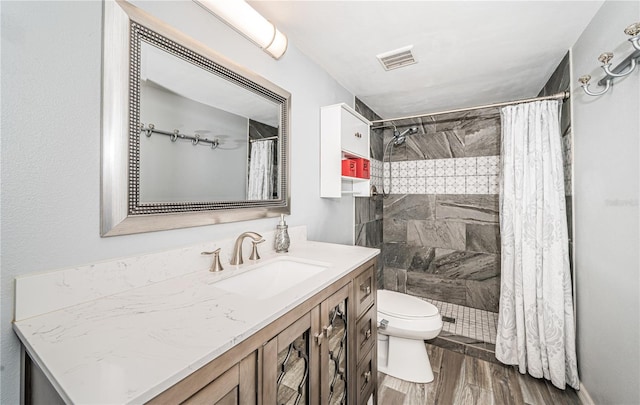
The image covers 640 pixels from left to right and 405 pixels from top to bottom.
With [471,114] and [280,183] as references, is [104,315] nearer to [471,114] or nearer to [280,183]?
[280,183]

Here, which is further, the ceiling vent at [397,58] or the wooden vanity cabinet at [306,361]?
the ceiling vent at [397,58]

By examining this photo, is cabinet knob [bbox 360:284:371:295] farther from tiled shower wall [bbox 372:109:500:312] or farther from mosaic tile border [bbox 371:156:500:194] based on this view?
tiled shower wall [bbox 372:109:500:312]

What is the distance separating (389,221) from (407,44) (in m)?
2.08

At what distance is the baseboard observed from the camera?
154 cm

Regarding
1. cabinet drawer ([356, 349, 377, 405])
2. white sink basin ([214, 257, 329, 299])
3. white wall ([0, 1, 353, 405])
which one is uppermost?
white wall ([0, 1, 353, 405])

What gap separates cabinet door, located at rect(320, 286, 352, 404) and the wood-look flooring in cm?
79

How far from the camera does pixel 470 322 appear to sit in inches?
102

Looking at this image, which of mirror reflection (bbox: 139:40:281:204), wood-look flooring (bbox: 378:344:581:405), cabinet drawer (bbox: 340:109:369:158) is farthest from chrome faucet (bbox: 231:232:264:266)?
wood-look flooring (bbox: 378:344:581:405)

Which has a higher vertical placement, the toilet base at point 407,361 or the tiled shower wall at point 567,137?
the tiled shower wall at point 567,137

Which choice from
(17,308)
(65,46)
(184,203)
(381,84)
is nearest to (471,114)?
(381,84)

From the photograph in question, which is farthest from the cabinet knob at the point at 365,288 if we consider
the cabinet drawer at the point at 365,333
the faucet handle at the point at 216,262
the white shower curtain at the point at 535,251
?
the white shower curtain at the point at 535,251

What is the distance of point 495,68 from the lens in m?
1.99

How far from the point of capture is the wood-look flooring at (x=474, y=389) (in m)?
1.67

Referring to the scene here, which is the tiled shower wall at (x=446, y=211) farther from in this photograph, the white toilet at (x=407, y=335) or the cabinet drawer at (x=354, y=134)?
the white toilet at (x=407, y=335)
